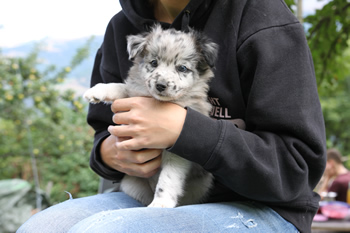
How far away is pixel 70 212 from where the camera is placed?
1833mm

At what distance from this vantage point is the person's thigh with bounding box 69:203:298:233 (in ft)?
4.81

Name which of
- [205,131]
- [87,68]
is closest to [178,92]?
[205,131]

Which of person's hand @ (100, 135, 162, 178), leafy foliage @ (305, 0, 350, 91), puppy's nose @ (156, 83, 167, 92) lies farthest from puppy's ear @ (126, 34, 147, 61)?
leafy foliage @ (305, 0, 350, 91)

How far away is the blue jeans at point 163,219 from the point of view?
1.48 m

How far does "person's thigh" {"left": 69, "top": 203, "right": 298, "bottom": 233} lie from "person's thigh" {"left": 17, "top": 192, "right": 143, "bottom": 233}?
19 centimetres

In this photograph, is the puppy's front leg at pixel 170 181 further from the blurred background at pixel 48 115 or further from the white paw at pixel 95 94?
the blurred background at pixel 48 115

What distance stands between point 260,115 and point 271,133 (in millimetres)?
91

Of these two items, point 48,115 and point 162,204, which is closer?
point 162,204

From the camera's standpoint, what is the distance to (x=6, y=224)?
4090mm

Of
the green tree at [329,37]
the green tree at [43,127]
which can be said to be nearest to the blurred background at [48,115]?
the green tree at [43,127]

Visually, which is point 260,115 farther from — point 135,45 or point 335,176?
point 335,176

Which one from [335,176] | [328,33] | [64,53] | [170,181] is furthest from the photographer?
[335,176]

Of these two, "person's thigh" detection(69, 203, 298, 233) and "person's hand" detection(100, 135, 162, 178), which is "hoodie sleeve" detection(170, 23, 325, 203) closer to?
"person's thigh" detection(69, 203, 298, 233)

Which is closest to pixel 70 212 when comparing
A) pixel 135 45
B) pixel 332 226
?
pixel 135 45
